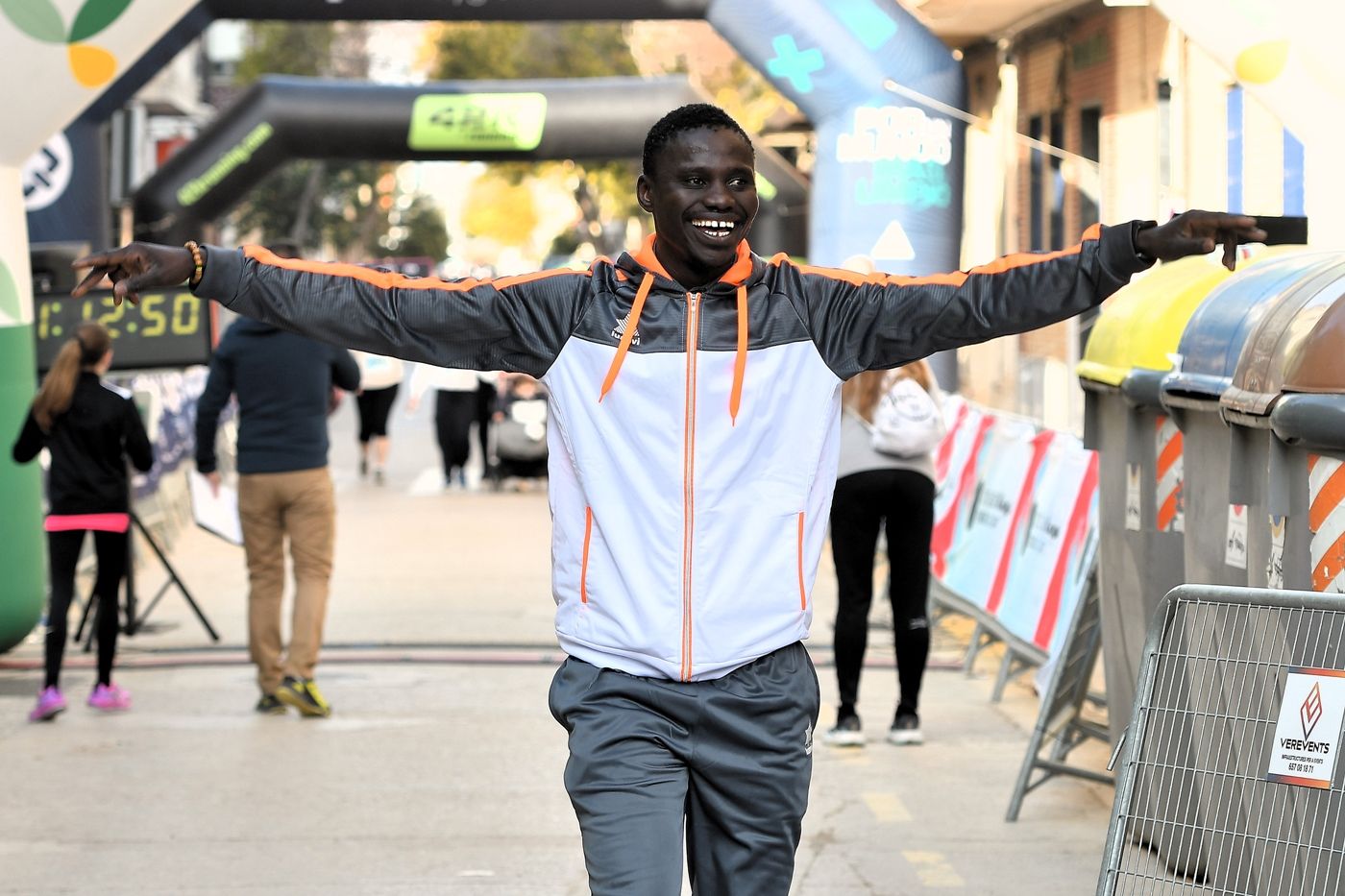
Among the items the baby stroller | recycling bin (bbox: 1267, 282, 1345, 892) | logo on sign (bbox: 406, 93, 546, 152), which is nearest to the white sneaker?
recycling bin (bbox: 1267, 282, 1345, 892)

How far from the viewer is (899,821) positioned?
7066 millimetres

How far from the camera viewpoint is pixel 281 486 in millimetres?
9039

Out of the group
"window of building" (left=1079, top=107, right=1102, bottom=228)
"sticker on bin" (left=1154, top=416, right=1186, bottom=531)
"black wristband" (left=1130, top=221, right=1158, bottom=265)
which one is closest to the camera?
"black wristband" (left=1130, top=221, right=1158, bottom=265)

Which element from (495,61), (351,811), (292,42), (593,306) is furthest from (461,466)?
(292,42)

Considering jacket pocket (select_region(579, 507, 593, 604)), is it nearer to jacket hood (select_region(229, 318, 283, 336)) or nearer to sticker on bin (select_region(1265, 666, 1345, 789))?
sticker on bin (select_region(1265, 666, 1345, 789))

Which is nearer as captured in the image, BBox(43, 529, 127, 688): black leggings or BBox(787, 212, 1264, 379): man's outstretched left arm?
BBox(787, 212, 1264, 379): man's outstretched left arm

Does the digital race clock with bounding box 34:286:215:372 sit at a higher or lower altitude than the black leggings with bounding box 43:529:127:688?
higher

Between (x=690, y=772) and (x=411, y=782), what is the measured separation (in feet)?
13.6

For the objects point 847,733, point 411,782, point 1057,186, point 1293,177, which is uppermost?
point 1057,186

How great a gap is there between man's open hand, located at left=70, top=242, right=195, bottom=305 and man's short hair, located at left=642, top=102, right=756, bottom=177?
2.79 feet

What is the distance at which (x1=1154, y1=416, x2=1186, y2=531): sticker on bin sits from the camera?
6.34m

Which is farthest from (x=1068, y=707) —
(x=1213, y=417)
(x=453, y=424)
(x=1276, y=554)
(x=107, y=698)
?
(x=453, y=424)

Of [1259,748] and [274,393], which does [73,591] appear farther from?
[1259,748]

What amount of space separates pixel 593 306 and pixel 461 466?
16.7 metres
